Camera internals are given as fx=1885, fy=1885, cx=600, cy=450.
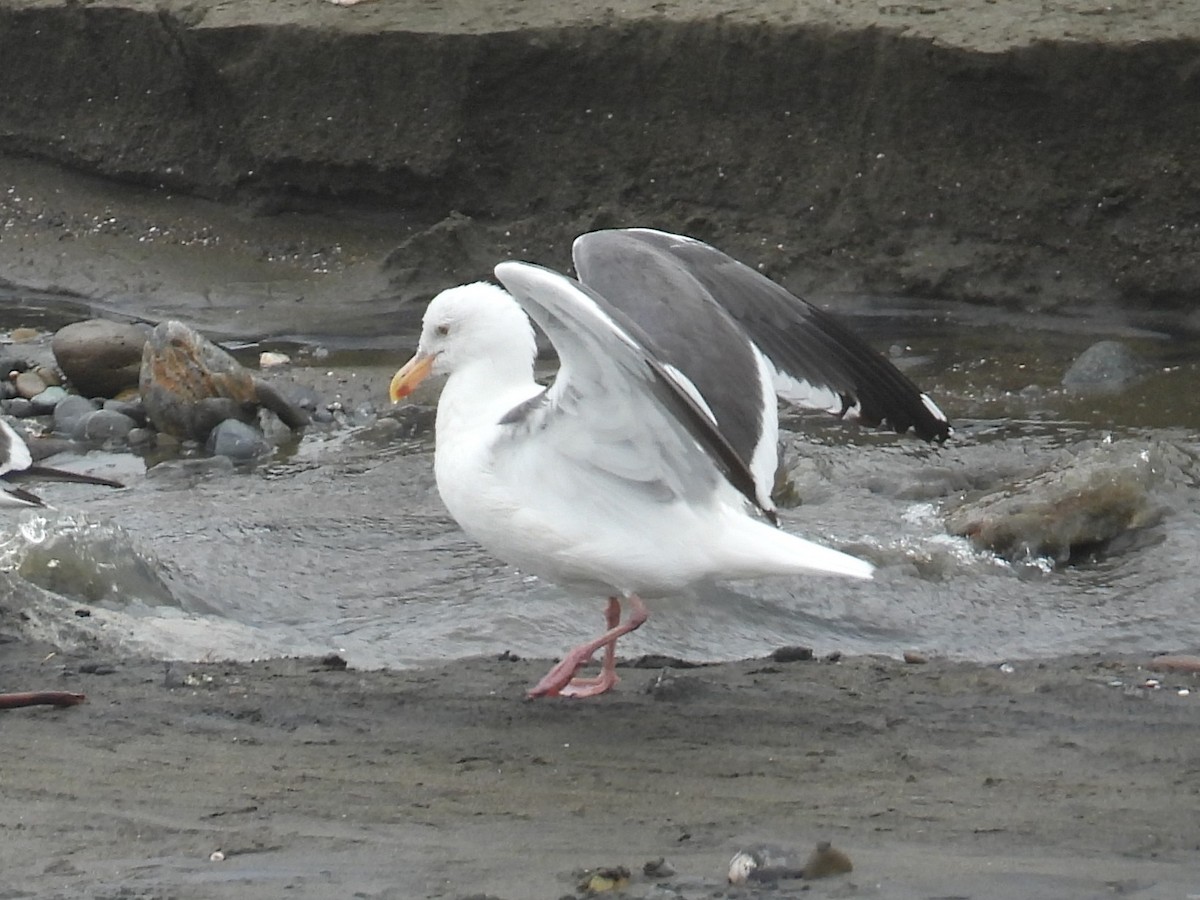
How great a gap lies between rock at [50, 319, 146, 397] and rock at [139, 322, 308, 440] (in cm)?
45

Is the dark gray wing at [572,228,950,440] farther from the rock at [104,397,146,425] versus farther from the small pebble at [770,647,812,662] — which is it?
the rock at [104,397,146,425]

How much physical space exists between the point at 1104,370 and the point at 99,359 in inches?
167

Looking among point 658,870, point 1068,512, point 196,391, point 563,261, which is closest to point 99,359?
point 196,391

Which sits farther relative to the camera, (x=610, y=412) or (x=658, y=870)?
(x=610, y=412)

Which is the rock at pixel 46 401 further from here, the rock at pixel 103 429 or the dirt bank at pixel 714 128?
the dirt bank at pixel 714 128

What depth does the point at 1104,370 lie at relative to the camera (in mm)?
7578

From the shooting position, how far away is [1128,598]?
549 cm

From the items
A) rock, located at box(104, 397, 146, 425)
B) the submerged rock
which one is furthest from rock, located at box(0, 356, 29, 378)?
the submerged rock

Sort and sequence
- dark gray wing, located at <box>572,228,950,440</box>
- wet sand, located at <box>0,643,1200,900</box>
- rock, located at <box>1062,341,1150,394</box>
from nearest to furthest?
wet sand, located at <box>0,643,1200,900</box>, dark gray wing, located at <box>572,228,950,440</box>, rock, located at <box>1062,341,1150,394</box>

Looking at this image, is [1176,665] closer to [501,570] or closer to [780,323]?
[780,323]

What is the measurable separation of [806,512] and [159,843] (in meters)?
3.34

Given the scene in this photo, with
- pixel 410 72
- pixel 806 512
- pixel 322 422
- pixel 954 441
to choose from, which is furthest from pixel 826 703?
pixel 410 72

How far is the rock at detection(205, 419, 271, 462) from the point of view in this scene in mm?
7363

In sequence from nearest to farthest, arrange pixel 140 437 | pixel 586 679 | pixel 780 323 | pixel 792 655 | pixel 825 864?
1. pixel 825 864
2. pixel 586 679
3. pixel 792 655
4. pixel 780 323
5. pixel 140 437
